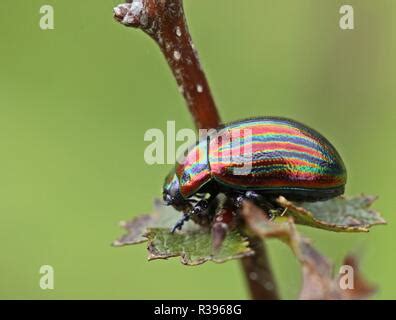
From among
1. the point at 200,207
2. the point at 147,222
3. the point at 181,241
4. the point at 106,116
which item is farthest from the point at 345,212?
the point at 106,116

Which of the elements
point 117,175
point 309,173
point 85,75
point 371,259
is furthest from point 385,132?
point 85,75

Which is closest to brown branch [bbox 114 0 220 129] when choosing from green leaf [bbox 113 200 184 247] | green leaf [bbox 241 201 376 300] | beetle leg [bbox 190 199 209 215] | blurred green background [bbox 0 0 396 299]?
beetle leg [bbox 190 199 209 215]

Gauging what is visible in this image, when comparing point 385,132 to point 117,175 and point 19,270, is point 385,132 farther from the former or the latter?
point 19,270

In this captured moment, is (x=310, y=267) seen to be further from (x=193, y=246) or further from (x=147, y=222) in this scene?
(x=147, y=222)

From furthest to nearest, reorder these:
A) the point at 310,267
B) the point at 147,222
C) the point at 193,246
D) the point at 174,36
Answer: the point at 147,222, the point at 193,246, the point at 174,36, the point at 310,267

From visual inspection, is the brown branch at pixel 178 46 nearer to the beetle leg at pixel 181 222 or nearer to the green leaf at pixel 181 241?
the green leaf at pixel 181 241

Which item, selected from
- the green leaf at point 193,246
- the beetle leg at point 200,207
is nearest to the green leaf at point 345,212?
the green leaf at point 193,246

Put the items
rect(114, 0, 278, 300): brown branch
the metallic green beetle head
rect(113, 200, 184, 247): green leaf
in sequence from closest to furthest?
rect(114, 0, 278, 300): brown branch < rect(113, 200, 184, 247): green leaf < the metallic green beetle head

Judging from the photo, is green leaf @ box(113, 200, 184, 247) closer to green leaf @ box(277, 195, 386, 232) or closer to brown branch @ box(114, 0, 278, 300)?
brown branch @ box(114, 0, 278, 300)
